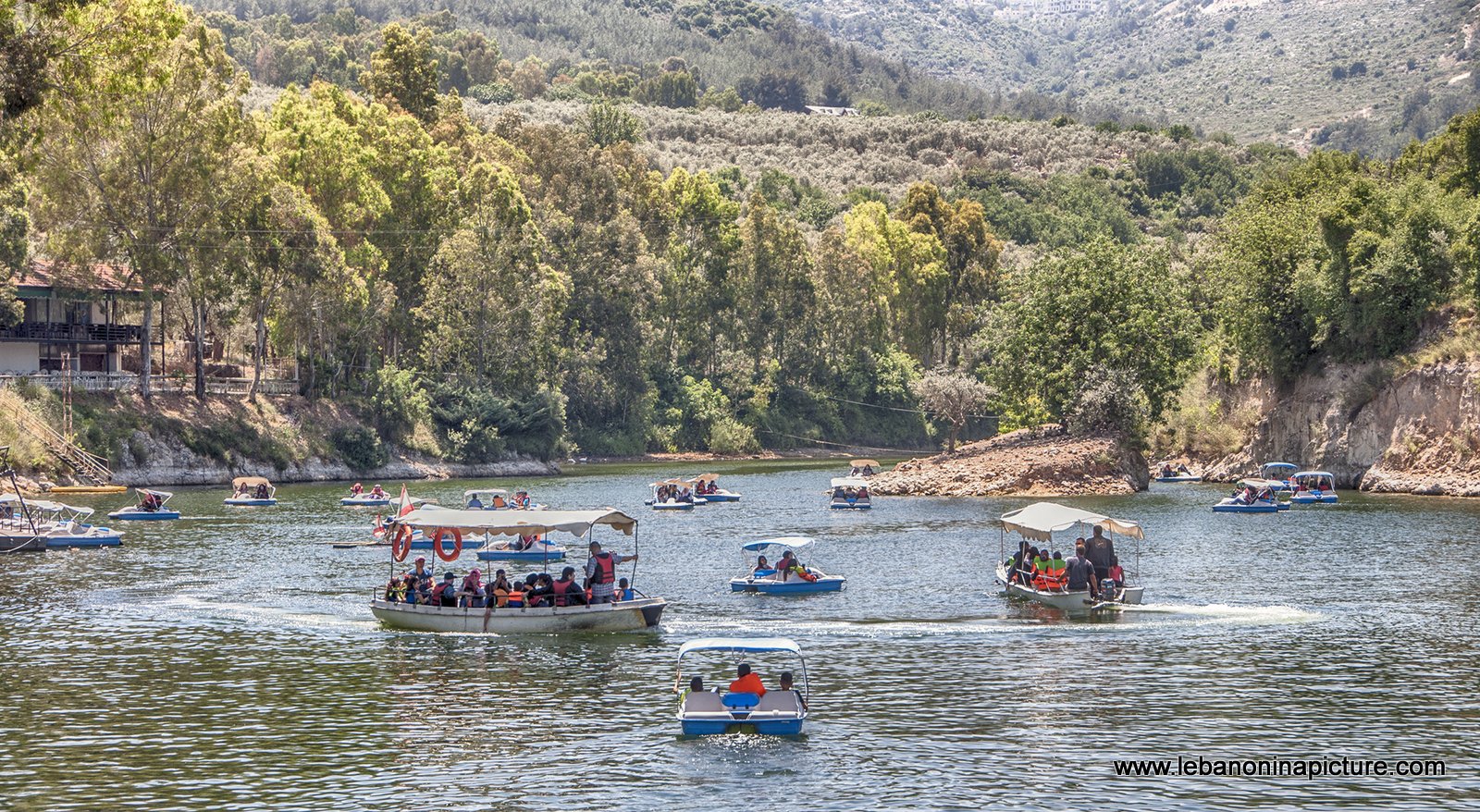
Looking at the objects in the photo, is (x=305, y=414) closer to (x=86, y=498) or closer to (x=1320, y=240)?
(x=86, y=498)

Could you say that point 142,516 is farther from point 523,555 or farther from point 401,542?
point 401,542

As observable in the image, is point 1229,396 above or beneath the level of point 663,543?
above

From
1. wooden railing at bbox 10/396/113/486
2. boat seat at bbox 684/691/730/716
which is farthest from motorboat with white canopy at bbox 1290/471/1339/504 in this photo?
wooden railing at bbox 10/396/113/486

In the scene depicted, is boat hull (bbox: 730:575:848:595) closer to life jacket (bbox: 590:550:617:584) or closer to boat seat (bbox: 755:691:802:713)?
life jacket (bbox: 590:550:617:584)

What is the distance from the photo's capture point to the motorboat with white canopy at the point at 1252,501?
294 ft

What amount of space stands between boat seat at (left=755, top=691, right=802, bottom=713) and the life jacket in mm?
16007

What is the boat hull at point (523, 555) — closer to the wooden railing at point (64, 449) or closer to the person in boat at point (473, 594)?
the person in boat at point (473, 594)

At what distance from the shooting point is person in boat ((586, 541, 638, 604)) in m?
50.6

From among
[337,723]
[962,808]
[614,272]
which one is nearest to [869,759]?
[962,808]

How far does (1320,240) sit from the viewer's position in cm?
10762

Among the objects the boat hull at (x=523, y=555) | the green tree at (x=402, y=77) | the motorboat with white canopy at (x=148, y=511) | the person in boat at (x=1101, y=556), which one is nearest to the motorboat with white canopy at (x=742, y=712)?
the person in boat at (x=1101, y=556)

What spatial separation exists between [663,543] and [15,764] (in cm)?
4429

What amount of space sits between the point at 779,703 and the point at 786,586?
22.5 m

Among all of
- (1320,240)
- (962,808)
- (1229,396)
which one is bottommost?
(962,808)
